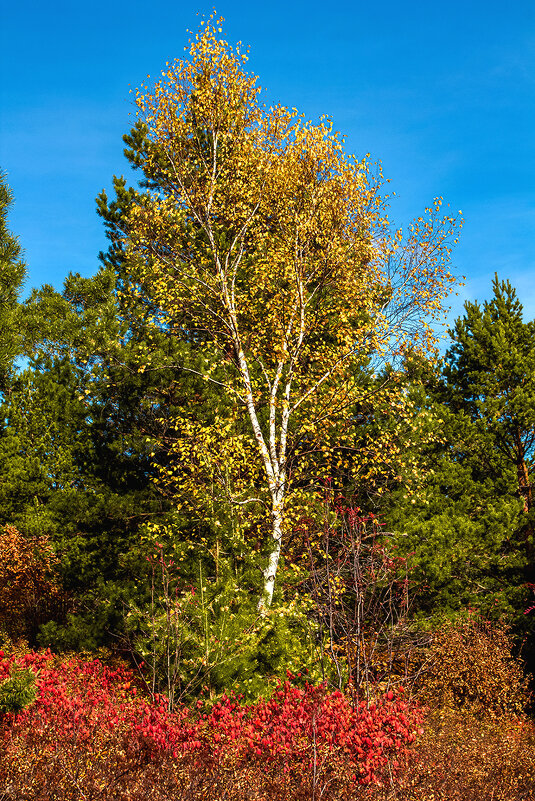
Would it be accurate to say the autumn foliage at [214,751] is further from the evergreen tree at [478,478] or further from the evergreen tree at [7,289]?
the evergreen tree at [7,289]

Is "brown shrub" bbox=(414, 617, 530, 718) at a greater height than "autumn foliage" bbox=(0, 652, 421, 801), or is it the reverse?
"autumn foliage" bbox=(0, 652, 421, 801)

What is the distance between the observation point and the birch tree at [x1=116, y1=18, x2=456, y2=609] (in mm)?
10516

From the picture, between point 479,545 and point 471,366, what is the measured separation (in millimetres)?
5550

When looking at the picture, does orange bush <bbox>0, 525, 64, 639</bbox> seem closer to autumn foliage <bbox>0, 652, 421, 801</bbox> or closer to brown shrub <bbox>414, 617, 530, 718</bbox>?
autumn foliage <bbox>0, 652, 421, 801</bbox>

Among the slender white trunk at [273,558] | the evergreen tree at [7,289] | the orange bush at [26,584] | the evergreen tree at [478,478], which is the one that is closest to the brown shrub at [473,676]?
the evergreen tree at [478,478]

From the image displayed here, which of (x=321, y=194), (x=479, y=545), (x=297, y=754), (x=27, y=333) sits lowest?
(x=297, y=754)

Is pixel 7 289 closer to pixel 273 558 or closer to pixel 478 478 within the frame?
pixel 273 558

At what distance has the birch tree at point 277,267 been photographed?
34.5 feet

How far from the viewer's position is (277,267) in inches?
439

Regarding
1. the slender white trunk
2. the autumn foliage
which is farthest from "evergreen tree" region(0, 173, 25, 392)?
the autumn foliage

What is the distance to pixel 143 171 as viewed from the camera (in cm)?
1766

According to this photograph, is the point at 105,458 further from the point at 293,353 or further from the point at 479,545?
the point at 479,545

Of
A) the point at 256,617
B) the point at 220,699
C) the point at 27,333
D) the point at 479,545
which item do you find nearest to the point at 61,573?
the point at 256,617

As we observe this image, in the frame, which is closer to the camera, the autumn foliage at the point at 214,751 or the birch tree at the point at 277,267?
the autumn foliage at the point at 214,751
